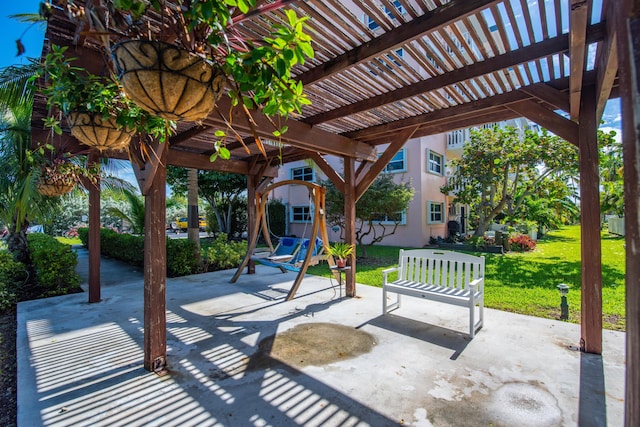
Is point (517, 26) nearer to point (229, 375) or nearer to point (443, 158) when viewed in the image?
point (229, 375)

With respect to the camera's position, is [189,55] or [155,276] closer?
[189,55]

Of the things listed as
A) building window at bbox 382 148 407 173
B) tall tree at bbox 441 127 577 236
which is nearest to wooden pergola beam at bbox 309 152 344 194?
building window at bbox 382 148 407 173

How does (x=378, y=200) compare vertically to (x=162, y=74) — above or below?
below

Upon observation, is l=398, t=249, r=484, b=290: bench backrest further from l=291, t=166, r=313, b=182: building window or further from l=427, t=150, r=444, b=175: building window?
l=291, t=166, r=313, b=182: building window

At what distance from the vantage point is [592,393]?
2623mm

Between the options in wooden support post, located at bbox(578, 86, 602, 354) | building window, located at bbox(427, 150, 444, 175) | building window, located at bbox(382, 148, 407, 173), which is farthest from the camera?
building window, located at bbox(427, 150, 444, 175)

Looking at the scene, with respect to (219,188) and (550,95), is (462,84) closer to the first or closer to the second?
(550,95)

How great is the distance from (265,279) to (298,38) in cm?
655

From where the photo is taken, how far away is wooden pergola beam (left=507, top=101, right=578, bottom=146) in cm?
342

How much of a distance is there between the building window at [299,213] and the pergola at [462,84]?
10747mm

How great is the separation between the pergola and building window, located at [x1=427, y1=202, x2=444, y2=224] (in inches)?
335

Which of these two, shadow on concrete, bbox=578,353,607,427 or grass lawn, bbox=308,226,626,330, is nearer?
shadow on concrete, bbox=578,353,607,427

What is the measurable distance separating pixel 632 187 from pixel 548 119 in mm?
3443

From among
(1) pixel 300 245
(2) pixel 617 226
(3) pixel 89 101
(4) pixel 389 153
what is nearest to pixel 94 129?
(3) pixel 89 101
